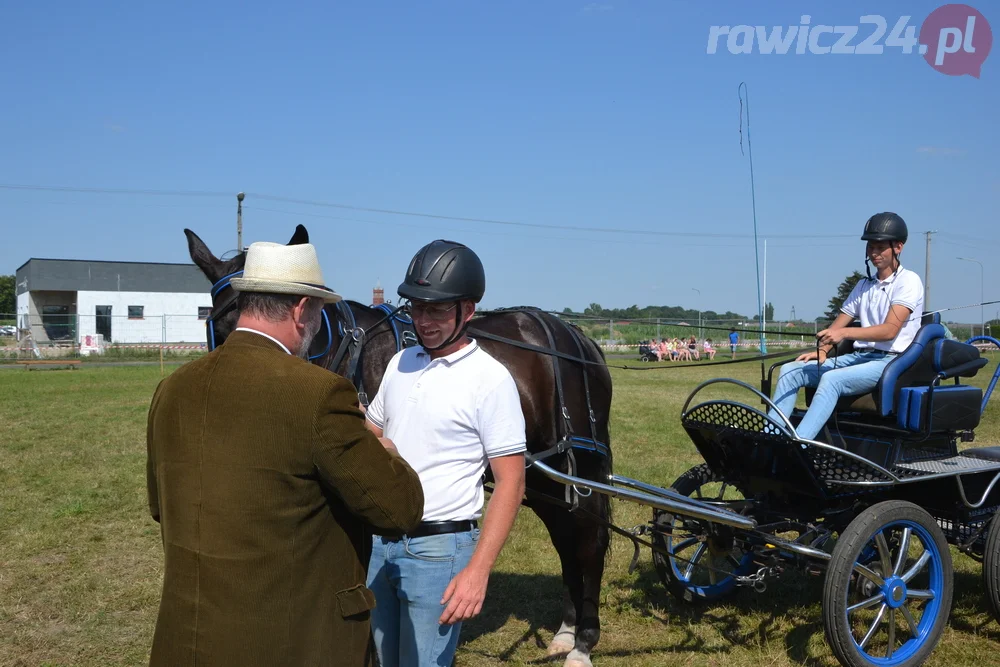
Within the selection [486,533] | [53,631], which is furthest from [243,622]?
[53,631]

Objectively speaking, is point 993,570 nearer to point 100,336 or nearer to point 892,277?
point 892,277

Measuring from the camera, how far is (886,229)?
4.83 metres

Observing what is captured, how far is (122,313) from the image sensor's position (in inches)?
1594

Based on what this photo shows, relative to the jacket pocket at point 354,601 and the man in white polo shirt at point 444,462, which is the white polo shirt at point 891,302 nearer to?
the man in white polo shirt at point 444,462

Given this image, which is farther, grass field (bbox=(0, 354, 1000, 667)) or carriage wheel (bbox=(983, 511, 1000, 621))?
grass field (bbox=(0, 354, 1000, 667))

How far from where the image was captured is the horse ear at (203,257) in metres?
4.82

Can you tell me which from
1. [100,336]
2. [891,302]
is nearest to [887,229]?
[891,302]

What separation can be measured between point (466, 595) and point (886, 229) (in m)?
3.78

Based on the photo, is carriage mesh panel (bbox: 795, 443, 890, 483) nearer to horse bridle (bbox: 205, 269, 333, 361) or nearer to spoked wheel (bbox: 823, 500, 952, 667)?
spoked wheel (bbox: 823, 500, 952, 667)

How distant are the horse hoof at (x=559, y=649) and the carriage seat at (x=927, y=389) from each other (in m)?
2.25

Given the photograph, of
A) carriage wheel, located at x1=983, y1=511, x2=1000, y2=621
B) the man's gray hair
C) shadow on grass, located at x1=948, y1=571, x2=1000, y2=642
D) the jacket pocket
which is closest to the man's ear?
the man's gray hair

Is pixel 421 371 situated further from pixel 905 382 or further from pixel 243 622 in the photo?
pixel 905 382

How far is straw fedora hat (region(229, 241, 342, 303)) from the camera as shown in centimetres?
211

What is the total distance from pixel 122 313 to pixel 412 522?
43030 mm
